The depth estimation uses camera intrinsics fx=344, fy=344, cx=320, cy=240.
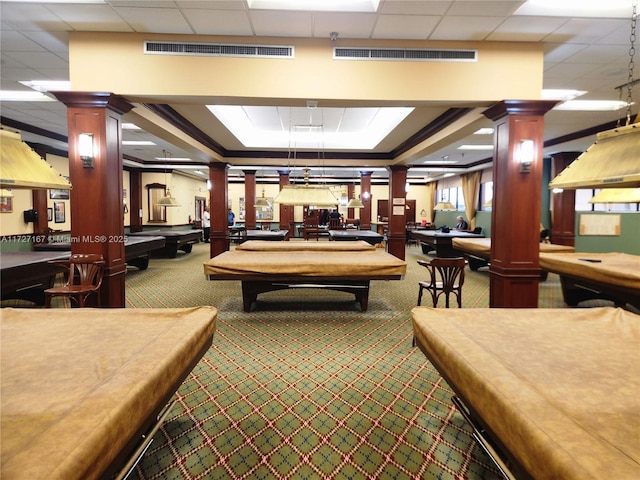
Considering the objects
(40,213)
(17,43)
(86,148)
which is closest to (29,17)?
(17,43)

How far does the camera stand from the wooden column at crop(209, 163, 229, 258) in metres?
9.67

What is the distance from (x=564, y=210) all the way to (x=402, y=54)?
8.16m

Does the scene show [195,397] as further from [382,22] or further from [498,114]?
[498,114]

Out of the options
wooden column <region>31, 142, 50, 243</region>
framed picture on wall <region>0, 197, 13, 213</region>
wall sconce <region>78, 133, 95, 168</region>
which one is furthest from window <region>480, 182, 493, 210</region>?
framed picture on wall <region>0, 197, 13, 213</region>

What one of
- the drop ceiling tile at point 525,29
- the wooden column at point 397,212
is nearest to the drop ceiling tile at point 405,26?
the drop ceiling tile at point 525,29

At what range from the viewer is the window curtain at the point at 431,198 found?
18469 mm

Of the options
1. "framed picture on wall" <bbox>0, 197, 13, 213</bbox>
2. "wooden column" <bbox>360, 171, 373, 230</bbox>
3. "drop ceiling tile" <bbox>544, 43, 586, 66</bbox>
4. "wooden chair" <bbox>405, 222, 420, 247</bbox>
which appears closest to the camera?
"drop ceiling tile" <bbox>544, 43, 586, 66</bbox>

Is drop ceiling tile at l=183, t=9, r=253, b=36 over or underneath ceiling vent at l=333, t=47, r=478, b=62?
over

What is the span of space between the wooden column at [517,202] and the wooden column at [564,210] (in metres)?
6.64

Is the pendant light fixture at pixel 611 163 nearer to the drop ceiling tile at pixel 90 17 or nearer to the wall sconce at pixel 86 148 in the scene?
the drop ceiling tile at pixel 90 17

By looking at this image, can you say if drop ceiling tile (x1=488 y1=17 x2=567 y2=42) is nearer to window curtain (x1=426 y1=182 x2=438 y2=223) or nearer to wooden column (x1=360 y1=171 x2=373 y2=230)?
wooden column (x1=360 y1=171 x2=373 y2=230)

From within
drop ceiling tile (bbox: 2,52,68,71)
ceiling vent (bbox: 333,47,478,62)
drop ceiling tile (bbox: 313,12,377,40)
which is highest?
drop ceiling tile (bbox: 313,12,377,40)

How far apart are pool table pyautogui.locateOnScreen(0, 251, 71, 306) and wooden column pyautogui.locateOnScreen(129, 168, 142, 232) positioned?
333 inches

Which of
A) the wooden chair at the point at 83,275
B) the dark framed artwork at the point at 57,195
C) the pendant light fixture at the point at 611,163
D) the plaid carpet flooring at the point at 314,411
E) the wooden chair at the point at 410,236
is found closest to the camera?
the pendant light fixture at the point at 611,163
